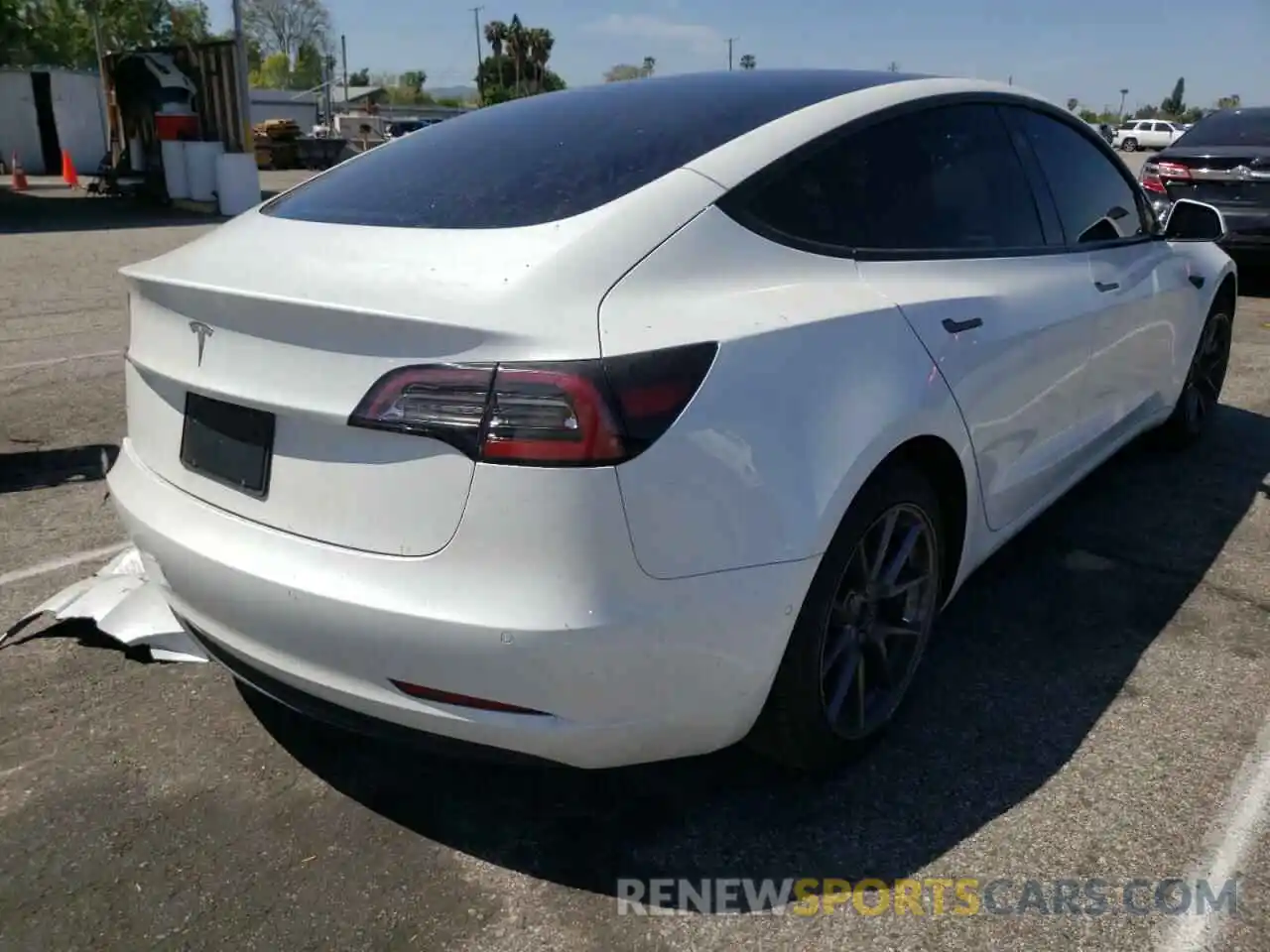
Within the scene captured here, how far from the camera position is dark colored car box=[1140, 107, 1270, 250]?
9320mm

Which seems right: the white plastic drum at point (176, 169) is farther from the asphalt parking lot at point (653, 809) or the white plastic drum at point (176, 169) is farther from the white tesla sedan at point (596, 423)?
the white tesla sedan at point (596, 423)

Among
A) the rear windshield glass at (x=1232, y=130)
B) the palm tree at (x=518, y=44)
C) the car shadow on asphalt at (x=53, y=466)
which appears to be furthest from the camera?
the palm tree at (x=518, y=44)

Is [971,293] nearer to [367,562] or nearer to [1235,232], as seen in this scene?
[367,562]

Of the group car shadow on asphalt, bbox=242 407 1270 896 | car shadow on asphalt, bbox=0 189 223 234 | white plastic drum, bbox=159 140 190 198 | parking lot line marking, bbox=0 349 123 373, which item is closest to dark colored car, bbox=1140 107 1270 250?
car shadow on asphalt, bbox=242 407 1270 896

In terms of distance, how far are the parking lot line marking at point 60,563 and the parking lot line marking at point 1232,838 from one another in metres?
3.63

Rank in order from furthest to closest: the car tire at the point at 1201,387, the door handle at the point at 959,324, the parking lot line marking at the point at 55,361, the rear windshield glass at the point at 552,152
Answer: the parking lot line marking at the point at 55,361
the car tire at the point at 1201,387
the door handle at the point at 959,324
the rear windshield glass at the point at 552,152

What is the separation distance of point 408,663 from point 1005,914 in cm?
133

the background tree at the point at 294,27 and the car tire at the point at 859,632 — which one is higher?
the background tree at the point at 294,27

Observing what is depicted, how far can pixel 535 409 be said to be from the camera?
6.40 ft

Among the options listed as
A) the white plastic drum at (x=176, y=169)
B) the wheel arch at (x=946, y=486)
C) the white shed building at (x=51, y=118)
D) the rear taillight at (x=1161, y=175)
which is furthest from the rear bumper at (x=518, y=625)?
the white shed building at (x=51, y=118)

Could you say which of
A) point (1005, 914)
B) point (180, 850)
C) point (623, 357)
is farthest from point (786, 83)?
point (180, 850)

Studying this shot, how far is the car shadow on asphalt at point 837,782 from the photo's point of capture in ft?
8.04

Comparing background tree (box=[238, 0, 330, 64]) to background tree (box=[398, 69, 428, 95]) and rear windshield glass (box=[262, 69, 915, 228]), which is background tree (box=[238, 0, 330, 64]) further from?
rear windshield glass (box=[262, 69, 915, 228])

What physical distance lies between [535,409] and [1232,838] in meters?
1.89
